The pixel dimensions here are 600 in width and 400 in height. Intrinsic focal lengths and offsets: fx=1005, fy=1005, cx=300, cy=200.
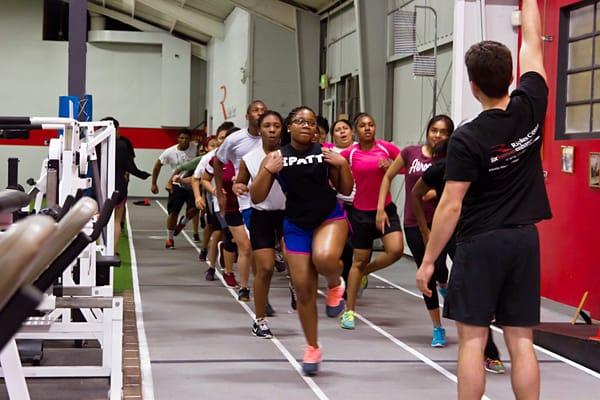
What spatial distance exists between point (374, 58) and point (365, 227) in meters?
6.98

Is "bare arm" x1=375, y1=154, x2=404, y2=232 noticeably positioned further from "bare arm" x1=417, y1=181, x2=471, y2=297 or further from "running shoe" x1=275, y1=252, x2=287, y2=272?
"running shoe" x1=275, y1=252, x2=287, y2=272

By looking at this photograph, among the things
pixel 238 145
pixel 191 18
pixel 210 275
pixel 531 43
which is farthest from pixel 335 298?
pixel 191 18

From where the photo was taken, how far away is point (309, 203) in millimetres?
6086

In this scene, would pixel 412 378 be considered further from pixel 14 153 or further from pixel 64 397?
pixel 14 153

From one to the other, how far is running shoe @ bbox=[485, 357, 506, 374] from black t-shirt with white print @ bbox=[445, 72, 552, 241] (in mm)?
2224

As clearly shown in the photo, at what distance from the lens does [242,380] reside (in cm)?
589

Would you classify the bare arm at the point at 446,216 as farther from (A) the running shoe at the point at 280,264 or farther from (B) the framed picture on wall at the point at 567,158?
(A) the running shoe at the point at 280,264

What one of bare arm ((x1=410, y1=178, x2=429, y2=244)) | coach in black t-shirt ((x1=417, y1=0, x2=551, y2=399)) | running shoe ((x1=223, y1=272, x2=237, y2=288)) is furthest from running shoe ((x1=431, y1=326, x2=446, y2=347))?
running shoe ((x1=223, y1=272, x2=237, y2=288))

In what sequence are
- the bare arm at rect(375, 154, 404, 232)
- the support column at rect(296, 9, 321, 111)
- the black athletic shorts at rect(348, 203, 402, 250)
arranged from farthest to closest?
the support column at rect(296, 9, 321, 111) < the black athletic shorts at rect(348, 203, 402, 250) < the bare arm at rect(375, 154, 404, 232)

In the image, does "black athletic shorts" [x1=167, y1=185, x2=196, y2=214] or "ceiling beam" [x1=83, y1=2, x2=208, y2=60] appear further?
"ceiling beam" [x1=83, y1=2, x2=208, y2=60]

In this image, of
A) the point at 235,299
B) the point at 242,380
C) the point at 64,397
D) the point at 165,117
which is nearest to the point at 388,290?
the point at 235,299

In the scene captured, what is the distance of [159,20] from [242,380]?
24.9 meters

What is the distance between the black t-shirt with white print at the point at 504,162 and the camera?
3982 millimetres

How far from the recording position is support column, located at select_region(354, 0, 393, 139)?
14.5 meters
